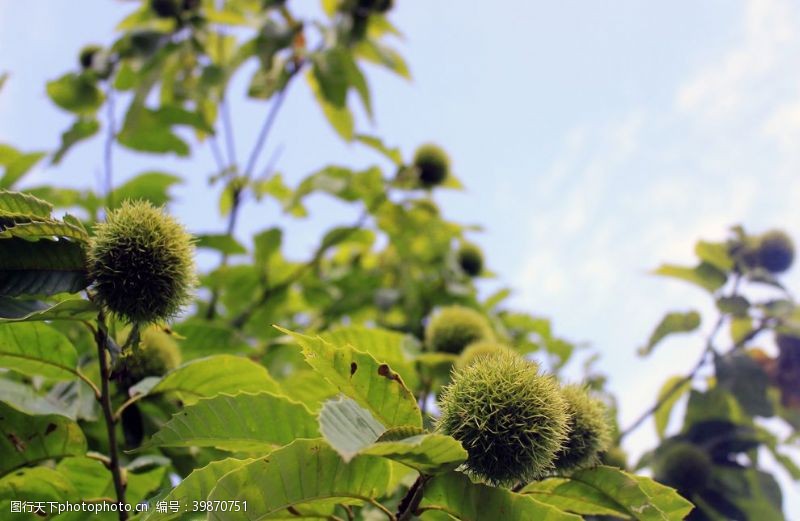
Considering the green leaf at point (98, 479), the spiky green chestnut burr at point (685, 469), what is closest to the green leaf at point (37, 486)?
the green leaf at point (98, 479)

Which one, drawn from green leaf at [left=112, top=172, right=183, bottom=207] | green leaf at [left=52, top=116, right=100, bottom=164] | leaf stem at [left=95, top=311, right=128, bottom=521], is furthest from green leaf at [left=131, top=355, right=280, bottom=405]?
green leaf at [left=52, top=116, right=100, bottom=164]

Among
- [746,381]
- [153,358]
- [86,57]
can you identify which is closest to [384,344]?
[153,358]

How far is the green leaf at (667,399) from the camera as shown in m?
4.18

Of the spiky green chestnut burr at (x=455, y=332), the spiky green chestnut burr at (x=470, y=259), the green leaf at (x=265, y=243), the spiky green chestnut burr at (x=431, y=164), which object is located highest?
the spiky green chestnut burr at (x=431, y=164)

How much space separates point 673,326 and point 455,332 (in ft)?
5.59

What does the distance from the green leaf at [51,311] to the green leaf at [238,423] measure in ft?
1.18

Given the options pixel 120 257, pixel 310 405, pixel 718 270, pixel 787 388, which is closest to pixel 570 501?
pixel 310 405

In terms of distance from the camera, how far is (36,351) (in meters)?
2.02

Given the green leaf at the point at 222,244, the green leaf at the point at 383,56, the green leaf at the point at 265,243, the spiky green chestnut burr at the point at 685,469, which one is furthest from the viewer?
the green leaf at the point at 383,56

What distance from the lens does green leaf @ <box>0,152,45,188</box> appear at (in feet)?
12.6

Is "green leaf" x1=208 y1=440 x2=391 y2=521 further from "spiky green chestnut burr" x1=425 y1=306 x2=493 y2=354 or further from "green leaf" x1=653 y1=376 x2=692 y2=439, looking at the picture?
"green leaf" x1=653 y1=376 x2=692 y2=439

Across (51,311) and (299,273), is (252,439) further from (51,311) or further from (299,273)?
(299,273)

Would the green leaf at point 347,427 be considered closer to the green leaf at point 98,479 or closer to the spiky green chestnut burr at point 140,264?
the spiky green chestnut burr at point 140,264

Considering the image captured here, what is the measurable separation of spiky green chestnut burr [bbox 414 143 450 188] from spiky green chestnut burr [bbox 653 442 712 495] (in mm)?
2328
